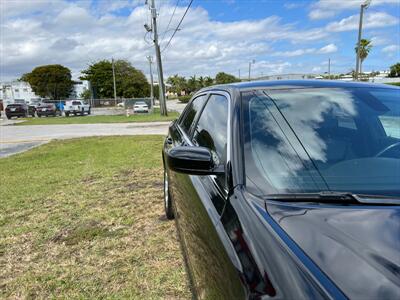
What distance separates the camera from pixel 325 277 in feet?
4.23

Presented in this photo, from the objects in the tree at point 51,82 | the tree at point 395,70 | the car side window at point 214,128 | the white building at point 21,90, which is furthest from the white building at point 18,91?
the car side window at point 214,128

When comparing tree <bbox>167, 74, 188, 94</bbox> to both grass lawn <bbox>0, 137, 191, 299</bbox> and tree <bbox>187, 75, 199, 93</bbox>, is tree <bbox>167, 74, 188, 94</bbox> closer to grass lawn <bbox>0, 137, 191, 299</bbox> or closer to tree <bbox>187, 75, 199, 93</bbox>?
tree <bbox>187, 75, 199, 93</bbox>

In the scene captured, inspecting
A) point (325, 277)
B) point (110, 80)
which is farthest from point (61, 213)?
point (110, 80)

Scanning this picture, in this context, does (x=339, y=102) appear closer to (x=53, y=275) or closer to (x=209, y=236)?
(x=209, y=236)

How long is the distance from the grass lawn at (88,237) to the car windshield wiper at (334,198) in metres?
1.62

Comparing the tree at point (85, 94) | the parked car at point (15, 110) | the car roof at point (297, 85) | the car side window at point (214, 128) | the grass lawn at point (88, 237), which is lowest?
the tree at point (85, 94)

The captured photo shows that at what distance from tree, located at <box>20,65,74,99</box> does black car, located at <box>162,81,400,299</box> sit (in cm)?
8419

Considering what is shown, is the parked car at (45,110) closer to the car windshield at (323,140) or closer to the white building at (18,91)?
the car windshield at (323,140)

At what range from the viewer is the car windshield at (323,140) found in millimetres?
2025

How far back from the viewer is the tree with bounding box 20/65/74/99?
81.6 metres

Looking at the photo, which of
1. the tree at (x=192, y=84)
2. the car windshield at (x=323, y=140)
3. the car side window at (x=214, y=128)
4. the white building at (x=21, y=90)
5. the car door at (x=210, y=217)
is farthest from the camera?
the tree at (x=192, y=84)

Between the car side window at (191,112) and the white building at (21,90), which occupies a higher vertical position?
the car side window at (191,112)

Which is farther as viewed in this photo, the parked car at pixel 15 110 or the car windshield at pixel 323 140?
the parked car at pixel 15 110

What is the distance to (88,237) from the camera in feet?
14.3
